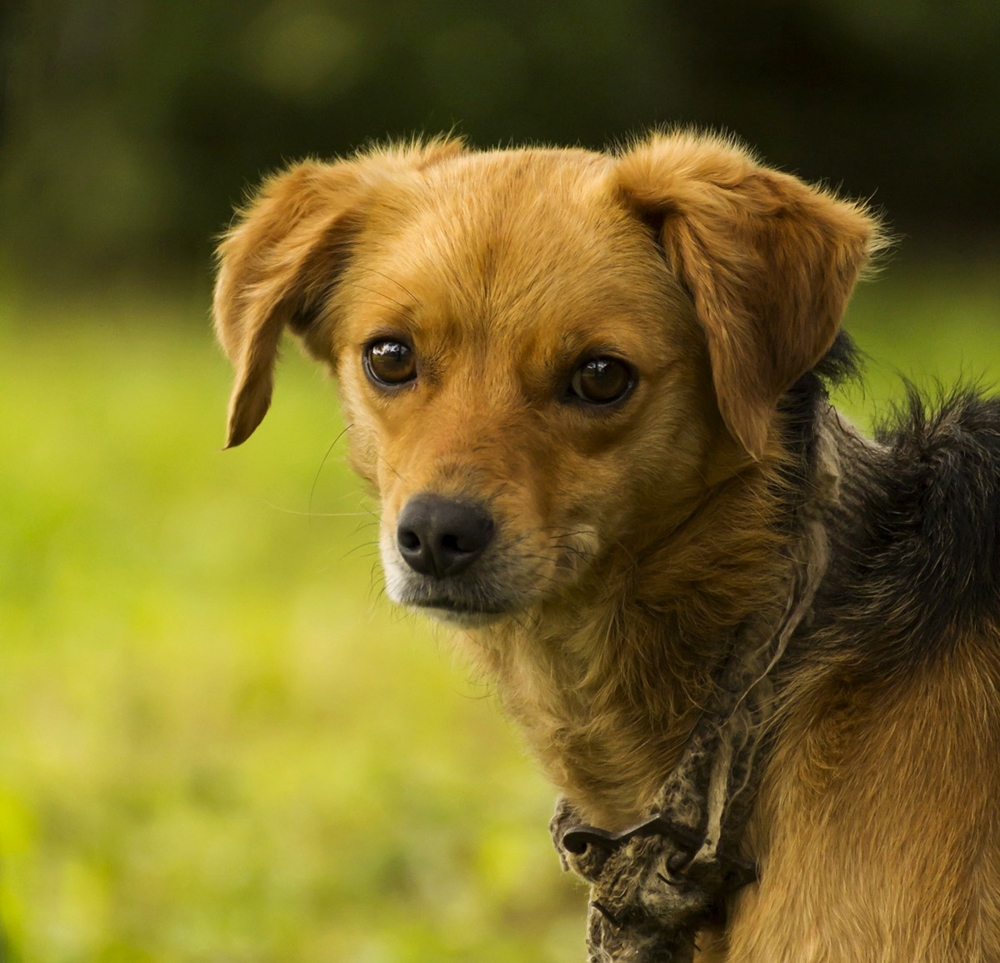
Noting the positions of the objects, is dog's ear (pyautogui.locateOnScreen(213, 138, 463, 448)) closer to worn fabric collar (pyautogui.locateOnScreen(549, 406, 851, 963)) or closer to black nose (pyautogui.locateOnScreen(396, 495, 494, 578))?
black nose (pyautogui.locateOnScreen(396, 495, 494, 578))

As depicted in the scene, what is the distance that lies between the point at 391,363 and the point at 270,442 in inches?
279

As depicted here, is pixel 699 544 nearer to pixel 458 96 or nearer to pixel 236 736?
pixel 236 736

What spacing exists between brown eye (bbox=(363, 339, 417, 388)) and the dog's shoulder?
100 centimetres

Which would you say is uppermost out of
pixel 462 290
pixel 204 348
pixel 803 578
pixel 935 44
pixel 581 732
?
pixel 935 44

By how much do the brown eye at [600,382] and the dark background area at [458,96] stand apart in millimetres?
11833

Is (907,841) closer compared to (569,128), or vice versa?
(907,841)

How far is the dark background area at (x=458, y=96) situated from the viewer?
15.1m

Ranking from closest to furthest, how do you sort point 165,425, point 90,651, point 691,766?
point 691,766
point 90,651
point 165,425

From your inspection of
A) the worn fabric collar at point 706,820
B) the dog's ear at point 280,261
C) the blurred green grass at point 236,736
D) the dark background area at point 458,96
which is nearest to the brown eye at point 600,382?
the worn fabric collar at point 706,820

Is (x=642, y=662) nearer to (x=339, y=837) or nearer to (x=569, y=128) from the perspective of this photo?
(x=339, y=837)

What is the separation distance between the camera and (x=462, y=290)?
128 inches

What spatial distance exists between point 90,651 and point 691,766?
437 cm

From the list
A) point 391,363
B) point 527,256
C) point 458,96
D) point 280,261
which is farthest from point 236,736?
point 458,96

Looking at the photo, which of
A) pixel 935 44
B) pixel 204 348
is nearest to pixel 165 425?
pixel 204 348
